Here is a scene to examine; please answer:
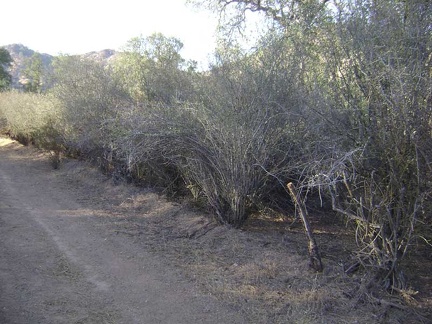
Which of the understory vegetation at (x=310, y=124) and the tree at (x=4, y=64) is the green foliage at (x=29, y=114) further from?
the tree at (x=4, y=64)

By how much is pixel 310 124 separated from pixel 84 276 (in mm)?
3818

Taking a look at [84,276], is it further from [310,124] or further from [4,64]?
[4,64]

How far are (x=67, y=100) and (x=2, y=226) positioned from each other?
648 centimetres

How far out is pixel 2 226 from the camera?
755 centimetres

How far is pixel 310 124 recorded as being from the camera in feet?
19.8

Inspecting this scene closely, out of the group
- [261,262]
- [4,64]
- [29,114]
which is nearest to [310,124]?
[261,262]

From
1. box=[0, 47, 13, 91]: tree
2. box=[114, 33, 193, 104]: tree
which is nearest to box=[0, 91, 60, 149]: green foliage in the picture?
box=[114, 33, 193, 104]: tree

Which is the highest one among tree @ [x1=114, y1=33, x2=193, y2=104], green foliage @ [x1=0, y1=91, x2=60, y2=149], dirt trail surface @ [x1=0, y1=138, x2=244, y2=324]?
tree @ [x1=114, y1=33, x2=193, y2=104]

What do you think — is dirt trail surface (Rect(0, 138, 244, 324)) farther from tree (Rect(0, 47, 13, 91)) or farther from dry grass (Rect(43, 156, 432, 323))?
tree (Rect(0, 47, 13, 91))

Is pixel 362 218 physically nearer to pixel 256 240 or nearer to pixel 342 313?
pixel 342 313

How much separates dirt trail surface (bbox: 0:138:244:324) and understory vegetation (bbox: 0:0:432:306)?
62.6 inches

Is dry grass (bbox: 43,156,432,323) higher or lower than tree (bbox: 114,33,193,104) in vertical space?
lower

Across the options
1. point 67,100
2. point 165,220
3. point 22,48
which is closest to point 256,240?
point 165,220

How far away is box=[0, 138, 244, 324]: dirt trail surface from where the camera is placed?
4.77 m
